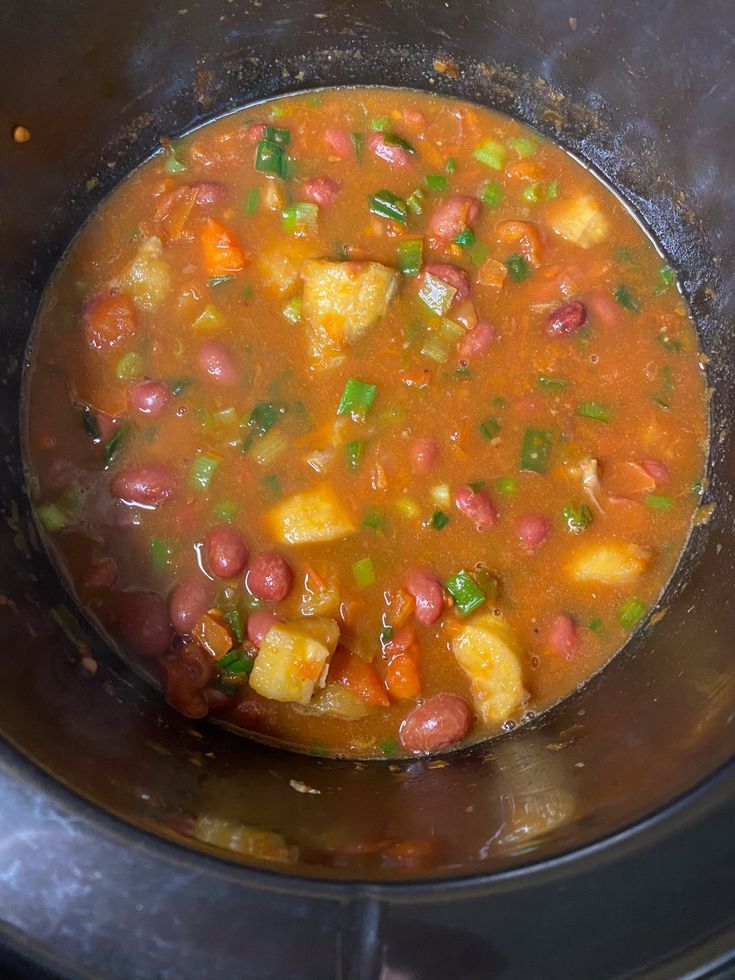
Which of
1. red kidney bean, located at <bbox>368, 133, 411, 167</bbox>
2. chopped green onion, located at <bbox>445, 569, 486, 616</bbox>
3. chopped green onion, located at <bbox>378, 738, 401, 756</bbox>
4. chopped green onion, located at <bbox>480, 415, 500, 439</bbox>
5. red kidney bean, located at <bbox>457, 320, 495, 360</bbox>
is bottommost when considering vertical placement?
chopped green onion, located at <bbox>378, 738, 401, 756</bbox>

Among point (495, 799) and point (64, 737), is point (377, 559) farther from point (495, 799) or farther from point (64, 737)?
point (64, 737)

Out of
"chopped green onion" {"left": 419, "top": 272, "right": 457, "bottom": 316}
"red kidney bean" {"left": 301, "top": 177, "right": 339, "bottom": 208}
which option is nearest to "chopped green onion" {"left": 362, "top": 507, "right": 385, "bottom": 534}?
"chopped green onion" {"left": 419, "top": 272, "right": 457, "bottom": 316}

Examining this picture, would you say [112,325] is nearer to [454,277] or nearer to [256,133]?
[256,133]

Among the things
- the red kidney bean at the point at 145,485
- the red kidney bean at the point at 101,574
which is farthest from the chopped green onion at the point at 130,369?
the red kidney bean at the point at 101,574

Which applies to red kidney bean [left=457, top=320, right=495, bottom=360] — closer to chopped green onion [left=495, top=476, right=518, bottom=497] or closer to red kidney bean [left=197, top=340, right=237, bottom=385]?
chopped green onion [left=495, top=476, right=518, bottom=497]

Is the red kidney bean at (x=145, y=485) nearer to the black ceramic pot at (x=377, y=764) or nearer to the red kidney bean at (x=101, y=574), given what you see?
the red kidney bean at (x=101, y=574)

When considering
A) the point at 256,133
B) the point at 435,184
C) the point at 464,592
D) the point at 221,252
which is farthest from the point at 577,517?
the point at 256,133
